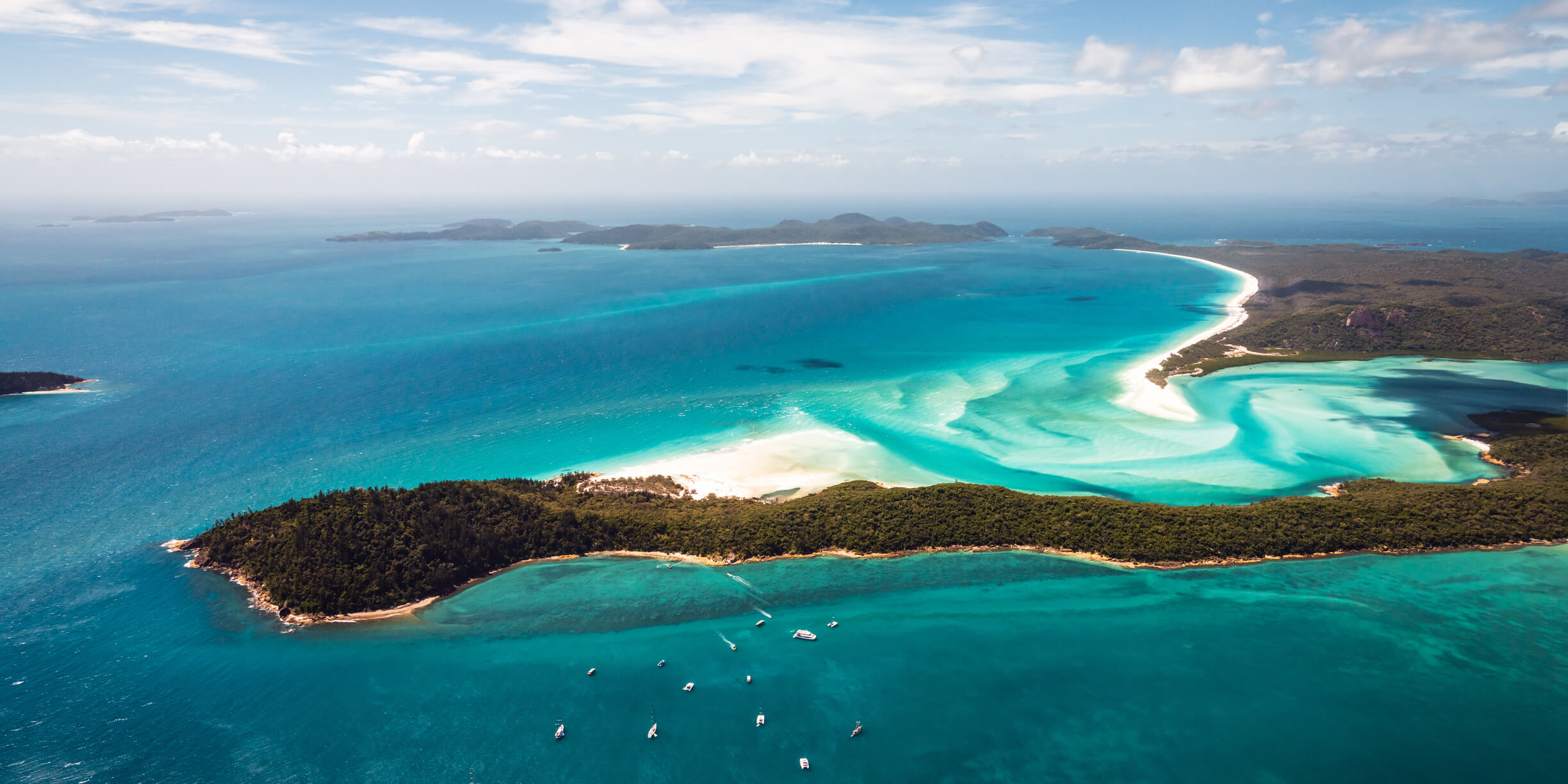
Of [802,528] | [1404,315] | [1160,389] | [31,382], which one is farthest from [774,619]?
[1404,315]

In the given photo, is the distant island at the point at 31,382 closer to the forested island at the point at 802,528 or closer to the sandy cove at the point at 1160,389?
the forested island at the point at 802,528

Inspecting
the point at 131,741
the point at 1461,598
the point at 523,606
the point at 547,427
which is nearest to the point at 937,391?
the point at 547,427

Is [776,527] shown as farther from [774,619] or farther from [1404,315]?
[1404,315]

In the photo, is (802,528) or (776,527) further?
(776,527)

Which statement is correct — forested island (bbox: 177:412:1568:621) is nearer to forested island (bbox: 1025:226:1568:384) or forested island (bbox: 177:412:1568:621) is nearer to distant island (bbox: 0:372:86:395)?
forested island (bbox: 1025:226:1568:384)

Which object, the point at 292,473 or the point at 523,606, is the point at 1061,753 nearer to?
the point at 523,606

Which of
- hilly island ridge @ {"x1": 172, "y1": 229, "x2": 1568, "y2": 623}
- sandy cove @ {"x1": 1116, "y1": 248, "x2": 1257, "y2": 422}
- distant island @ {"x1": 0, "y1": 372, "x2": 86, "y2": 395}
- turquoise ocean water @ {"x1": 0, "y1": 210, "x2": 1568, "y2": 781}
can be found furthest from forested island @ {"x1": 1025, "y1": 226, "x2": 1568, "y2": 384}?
distant island @ {"x1": 0, "y1": 372, "x2": 86, "y2": 395}
